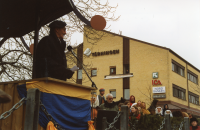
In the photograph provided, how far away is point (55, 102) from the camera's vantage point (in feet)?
14.9

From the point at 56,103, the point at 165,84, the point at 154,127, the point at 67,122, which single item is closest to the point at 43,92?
the point at 56,103

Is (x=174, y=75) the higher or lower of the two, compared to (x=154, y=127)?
higher

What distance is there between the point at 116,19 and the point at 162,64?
967 inches

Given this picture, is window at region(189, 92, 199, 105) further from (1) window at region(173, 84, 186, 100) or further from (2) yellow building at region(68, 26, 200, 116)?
(1) window at region(173, 84, 186, 100)

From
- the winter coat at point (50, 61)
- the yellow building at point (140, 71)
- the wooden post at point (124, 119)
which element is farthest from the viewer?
the yellow building at point (140, 71)

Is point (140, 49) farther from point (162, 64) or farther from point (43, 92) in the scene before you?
point (43, 92)

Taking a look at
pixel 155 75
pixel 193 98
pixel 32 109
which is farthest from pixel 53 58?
pixel 193 98

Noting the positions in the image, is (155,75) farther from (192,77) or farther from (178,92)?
(192,77)

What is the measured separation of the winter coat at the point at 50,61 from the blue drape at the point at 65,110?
475 mm

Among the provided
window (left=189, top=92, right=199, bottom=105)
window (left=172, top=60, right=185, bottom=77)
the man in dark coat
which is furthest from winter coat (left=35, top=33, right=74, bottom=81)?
window (left=189, top=92, right=199, bottom=105)

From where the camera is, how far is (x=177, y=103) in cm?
3469

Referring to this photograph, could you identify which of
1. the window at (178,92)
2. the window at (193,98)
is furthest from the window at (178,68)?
the window at (193,98)

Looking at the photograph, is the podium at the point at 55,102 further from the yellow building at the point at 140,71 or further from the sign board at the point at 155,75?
the sign board at the point at 155,75

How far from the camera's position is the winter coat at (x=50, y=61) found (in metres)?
4.89
